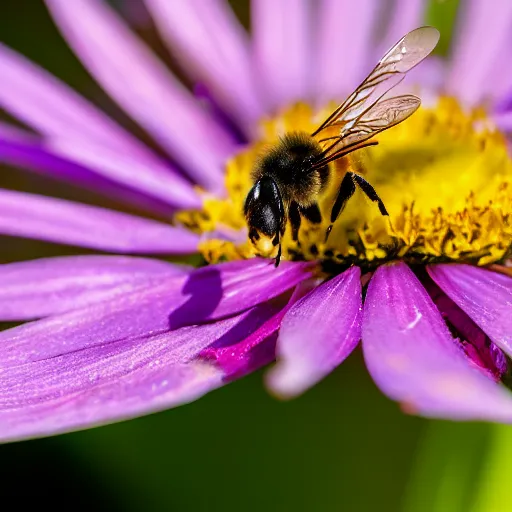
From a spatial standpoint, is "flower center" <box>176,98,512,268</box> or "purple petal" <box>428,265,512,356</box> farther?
"flower center" <box>176,98,512,268</box>

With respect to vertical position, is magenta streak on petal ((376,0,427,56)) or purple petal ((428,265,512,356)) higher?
magenta streak on petal ((376,0,427,56))

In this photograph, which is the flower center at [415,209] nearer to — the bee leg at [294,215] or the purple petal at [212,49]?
the bee leg at [294,215]

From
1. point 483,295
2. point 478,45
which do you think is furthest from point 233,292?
point 478,45

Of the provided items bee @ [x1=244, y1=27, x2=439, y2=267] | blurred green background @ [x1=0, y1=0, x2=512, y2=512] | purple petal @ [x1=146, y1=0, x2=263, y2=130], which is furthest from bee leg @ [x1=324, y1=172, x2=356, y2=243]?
purple petal @ [x1=146, y1=0, x2=263, y2=130]

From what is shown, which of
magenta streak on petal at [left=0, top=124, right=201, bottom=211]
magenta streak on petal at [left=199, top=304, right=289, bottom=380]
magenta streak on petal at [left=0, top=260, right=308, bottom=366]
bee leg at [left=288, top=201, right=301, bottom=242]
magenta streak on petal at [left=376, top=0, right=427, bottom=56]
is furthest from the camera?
magenta streak on petal at [left=376, top=0, right=427, bottom=56]

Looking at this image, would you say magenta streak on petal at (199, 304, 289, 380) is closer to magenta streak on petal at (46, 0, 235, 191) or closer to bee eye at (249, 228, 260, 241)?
bee eye at (249, 228, 260, 241)

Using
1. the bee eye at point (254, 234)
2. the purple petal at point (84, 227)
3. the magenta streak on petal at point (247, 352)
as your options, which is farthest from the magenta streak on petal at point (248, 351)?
the purple petal at point (84, 227)

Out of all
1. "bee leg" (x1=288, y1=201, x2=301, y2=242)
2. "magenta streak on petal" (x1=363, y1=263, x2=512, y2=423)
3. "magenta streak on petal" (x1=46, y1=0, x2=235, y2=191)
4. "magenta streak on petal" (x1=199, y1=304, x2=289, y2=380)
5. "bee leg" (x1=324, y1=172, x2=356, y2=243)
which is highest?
"magenta streak on petal" (x1=46, y1=0, x2=235, y2=191)
